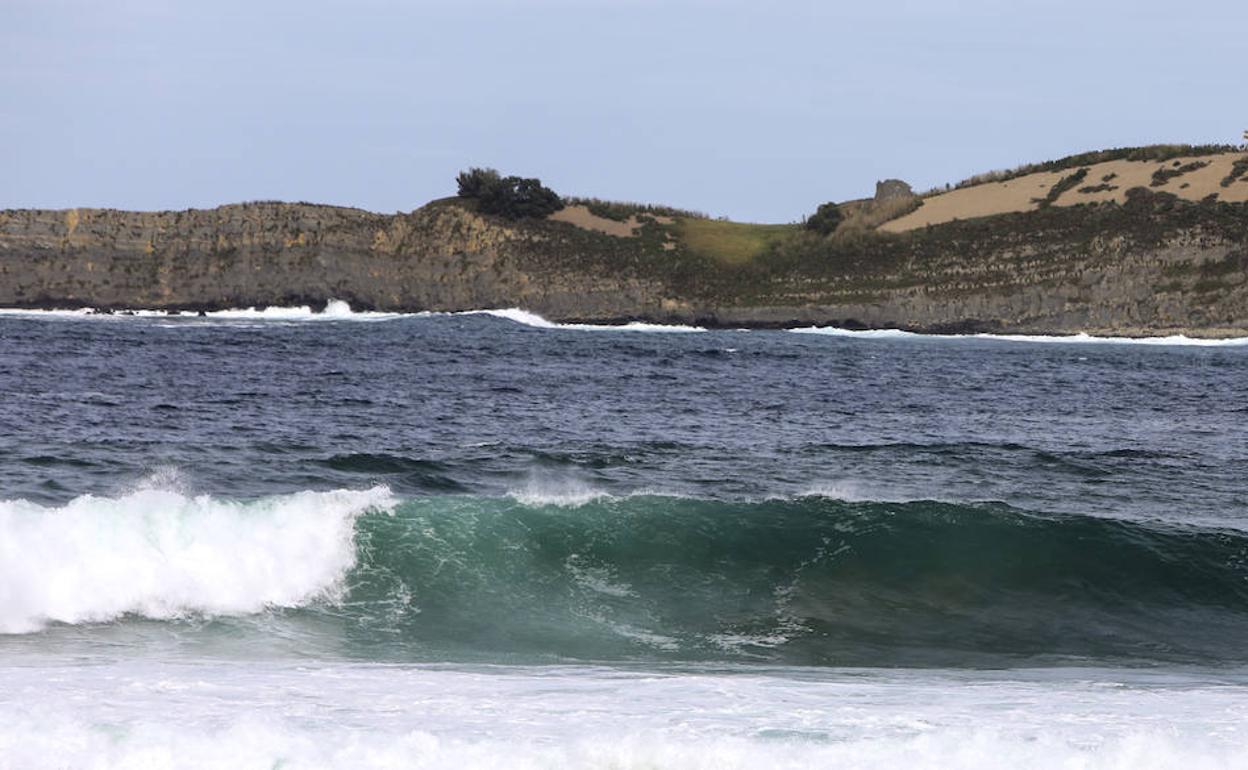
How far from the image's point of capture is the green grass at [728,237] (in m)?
111

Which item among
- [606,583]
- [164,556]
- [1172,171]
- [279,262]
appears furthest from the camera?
[279,262]

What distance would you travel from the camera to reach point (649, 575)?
17.0 metres

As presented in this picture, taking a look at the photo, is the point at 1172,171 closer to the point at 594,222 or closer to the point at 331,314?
the point at 594,222

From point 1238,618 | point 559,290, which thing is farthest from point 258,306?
point 1238,618

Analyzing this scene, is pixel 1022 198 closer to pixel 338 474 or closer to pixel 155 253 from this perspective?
pixel 155 253

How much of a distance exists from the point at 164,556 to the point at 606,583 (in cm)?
474

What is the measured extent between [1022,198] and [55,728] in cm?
10576

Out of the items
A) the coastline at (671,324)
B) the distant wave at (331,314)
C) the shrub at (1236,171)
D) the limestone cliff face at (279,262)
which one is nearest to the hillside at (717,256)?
the limestone cliff face at (279,262)

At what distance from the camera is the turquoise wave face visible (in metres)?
14.4

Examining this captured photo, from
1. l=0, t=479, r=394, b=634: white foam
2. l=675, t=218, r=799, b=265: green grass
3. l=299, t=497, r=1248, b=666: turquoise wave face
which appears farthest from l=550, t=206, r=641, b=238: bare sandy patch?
l=0, t=479, r=394, b=634: white foam

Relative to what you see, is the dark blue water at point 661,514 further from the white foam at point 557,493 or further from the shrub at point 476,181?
the shrub at point 476,181

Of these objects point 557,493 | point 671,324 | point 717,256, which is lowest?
point 671,324

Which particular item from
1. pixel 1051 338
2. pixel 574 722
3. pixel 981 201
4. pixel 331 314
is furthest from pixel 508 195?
pixel 574 722

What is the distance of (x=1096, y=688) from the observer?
480 inches
